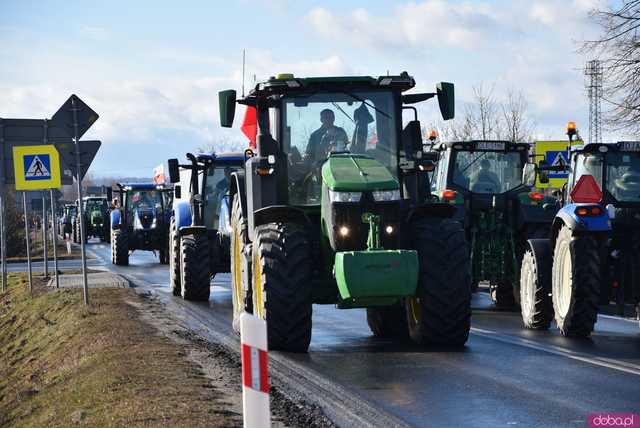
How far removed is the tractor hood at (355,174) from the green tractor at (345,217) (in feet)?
0.04

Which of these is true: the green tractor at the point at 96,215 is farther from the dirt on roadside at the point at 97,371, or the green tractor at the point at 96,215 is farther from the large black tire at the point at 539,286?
the large black tire at the point at 539,286

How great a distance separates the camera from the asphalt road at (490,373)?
8562mm

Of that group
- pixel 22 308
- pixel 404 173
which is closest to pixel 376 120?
pixel 404 173

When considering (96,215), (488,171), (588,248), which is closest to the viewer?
(588,248)

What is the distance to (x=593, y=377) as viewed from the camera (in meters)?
10.2

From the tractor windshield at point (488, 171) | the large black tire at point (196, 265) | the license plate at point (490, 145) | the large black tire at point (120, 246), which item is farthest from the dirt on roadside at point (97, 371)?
the large black tire at point (120, 246)

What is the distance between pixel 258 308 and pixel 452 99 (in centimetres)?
311

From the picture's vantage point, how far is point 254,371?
234 inches

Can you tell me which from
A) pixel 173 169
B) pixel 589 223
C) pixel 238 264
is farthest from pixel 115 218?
pixel 589 223

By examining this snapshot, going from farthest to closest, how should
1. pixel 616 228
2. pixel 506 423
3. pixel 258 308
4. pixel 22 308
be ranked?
pixel 22 308, pixel 616 228, pixel 258 308, pixel 506 423

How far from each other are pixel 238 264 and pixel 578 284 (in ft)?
14.2

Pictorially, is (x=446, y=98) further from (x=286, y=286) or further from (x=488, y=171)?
(x=488, y=171)

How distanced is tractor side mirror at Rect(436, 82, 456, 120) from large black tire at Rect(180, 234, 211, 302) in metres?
8.70

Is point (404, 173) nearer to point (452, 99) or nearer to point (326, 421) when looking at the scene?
point (452, 99)
